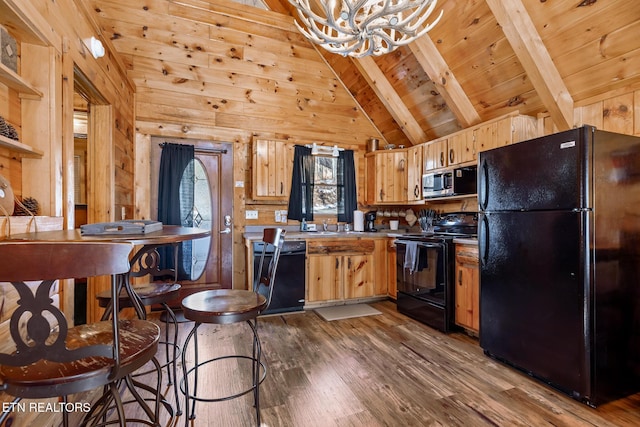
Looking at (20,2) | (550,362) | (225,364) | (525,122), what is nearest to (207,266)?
(225,364)

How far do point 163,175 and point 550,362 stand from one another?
4093 mm

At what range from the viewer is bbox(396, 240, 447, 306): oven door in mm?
3049

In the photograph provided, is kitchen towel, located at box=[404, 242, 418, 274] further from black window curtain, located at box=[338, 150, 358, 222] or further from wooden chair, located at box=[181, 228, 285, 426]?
wooden chair, located at box=[181, 228, 285, 426]

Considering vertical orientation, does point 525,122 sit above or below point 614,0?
below

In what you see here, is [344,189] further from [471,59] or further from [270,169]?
[471,59]

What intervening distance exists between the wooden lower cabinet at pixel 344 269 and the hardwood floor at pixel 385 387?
2.49ft

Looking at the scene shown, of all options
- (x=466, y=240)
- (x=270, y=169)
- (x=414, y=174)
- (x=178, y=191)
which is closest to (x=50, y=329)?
(x=466, y=240)

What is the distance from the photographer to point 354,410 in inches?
71.8

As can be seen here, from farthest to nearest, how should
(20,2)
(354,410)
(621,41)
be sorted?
(621,41) → (354,410) → (20,2)

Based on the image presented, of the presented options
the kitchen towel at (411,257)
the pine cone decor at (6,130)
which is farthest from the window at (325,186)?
the pine cone decor at (6,130)

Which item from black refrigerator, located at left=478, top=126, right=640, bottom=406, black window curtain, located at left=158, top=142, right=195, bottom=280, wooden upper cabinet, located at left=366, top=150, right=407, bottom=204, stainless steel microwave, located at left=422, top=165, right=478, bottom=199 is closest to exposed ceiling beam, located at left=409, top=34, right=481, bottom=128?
stainless steel microwave, located at left=422, top=165, right=478, bottom=199

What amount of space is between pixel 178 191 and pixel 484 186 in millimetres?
3342

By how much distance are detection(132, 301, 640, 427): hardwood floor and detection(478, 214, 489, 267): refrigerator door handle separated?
0.82 m

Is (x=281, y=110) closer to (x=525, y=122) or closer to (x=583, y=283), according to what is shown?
(x=525, y=122)
